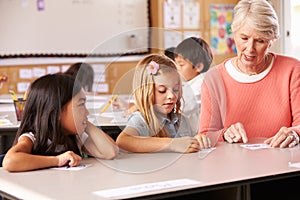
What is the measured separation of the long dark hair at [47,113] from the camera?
1.96 m

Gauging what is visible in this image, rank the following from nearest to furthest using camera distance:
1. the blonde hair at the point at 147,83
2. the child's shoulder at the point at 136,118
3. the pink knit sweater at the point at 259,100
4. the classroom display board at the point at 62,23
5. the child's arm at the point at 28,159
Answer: the child's arm at the point at 28,159 → the blonde hair at the point at 147,83 → the child's shoulder at the point at 136,118 → the pink knit sweater at the point at 259,100 → the classroom display board at the point at 62,23

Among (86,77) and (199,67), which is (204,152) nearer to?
(199,67)

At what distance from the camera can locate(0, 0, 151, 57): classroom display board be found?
5.43 metres

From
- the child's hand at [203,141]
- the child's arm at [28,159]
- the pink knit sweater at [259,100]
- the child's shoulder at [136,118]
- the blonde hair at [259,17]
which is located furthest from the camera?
the pink knit sweater at [259,100]

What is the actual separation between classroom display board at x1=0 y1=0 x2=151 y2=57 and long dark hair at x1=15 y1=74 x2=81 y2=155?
11.3 feet

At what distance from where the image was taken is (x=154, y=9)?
6113mm

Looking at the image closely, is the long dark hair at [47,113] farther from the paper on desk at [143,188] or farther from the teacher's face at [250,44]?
the teacher's face at [250,44]

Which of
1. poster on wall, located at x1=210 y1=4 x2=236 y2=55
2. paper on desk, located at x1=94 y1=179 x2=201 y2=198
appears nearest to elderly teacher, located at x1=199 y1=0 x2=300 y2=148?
paper on desk, located at x1=94 y1=179 x2=201 y2=198

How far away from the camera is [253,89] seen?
247 cm

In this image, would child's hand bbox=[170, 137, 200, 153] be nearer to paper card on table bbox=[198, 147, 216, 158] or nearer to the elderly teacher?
paper card on table bbox=[198, 147, 216, 158]

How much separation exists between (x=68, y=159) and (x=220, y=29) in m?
4.81

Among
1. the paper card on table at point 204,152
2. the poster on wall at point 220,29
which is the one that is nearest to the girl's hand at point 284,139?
the paper card on table at point 204,152

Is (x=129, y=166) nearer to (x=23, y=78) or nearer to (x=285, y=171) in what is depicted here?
(x=285, y=171)

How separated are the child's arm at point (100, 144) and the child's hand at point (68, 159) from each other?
0.44ft
